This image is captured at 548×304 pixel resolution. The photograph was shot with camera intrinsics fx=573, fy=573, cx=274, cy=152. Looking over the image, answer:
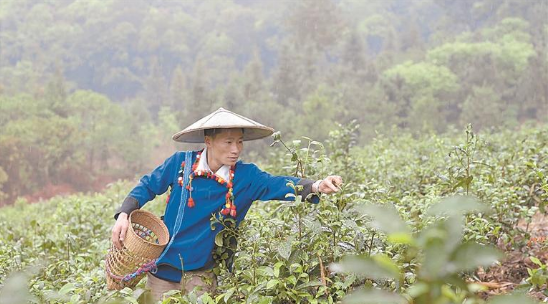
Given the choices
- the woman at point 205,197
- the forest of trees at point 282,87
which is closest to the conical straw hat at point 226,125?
the woman at point 205,197

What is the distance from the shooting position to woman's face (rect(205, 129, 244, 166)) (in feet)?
7.23

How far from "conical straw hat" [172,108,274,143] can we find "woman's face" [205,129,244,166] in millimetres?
60

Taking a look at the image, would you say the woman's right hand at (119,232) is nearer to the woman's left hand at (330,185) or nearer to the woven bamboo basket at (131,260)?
the woven bamboo basket at (131,260)

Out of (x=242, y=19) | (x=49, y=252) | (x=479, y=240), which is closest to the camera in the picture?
(x=479, y=240)

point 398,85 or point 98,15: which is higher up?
point 98,15

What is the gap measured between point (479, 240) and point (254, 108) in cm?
1771

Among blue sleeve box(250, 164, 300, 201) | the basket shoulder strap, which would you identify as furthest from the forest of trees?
the basket shoulder strap

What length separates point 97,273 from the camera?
2.25 meters

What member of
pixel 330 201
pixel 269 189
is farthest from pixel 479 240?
pixel 269 189

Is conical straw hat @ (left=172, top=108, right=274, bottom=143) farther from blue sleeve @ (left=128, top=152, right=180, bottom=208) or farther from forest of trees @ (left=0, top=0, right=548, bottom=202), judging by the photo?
forest of trees @ (left=0, top=0, right=548, bottom=202)

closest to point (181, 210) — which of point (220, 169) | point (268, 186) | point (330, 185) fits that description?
point (220, 169)

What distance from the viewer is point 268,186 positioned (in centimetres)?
220

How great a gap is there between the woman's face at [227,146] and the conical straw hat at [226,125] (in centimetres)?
6

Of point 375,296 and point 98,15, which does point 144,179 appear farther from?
point 98,15
